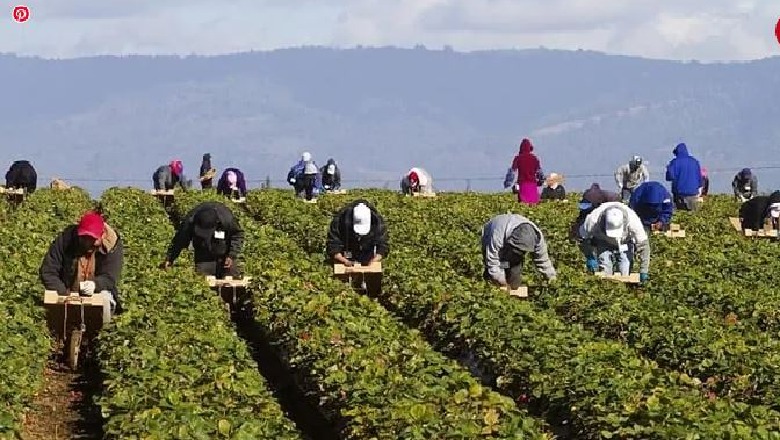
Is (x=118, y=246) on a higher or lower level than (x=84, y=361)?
higher

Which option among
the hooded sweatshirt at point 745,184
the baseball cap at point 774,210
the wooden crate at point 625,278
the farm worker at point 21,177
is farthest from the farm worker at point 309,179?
the wooden crate at point 625,278

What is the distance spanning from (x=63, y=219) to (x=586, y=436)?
21.8m

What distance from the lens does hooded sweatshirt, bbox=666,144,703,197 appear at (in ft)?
110

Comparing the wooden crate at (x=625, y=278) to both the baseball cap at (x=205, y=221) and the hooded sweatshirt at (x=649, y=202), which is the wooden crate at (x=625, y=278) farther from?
the baseball cap at (x=205, y=221)

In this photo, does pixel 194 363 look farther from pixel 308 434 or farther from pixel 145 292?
pixel 145 292

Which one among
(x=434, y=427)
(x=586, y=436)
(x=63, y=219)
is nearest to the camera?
(x=434, y=427)

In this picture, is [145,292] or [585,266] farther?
[585,266]

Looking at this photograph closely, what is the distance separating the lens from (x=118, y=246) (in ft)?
54.9

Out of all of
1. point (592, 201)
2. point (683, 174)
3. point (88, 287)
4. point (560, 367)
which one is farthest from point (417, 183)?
point (560, 367)

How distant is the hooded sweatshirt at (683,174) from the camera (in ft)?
110

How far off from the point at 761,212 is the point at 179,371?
19669 millimetres

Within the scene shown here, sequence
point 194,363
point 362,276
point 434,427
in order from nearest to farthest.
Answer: point 434,427, point 194,363, point 362,276

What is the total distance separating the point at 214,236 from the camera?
20312 mm

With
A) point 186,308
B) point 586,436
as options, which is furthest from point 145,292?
point 586,436
